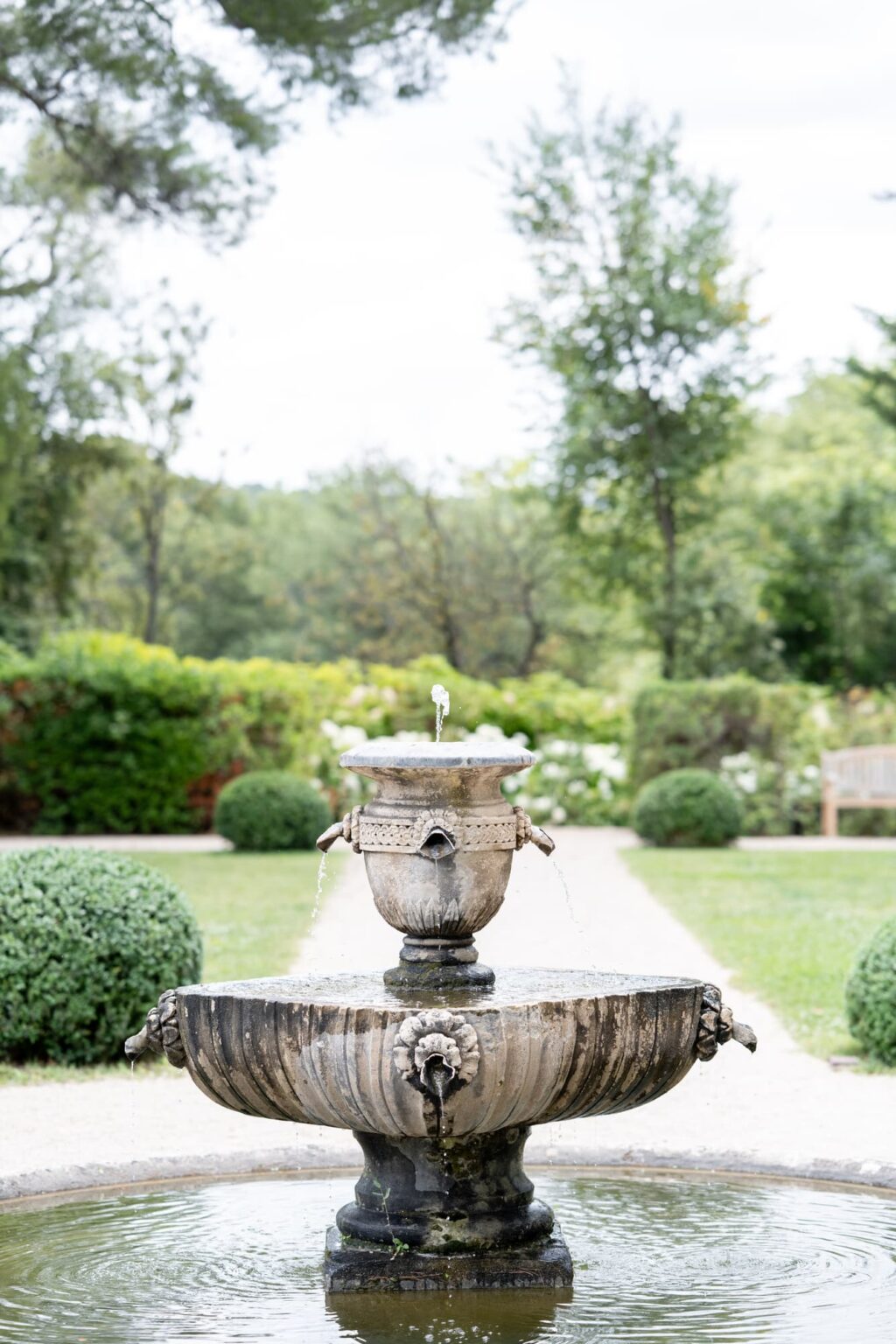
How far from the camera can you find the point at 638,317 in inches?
1047

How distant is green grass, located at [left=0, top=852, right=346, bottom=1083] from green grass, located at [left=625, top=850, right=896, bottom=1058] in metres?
2.75

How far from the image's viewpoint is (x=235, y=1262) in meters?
4.68

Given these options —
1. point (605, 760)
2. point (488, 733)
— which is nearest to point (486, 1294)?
point (488, 733)

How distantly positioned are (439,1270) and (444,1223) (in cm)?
13

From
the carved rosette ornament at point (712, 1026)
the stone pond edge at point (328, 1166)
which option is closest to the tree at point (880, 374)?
the stone pond edge at point (328, 1166)

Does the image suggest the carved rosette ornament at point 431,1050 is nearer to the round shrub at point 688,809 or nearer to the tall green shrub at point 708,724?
the round shrub at point 688,809

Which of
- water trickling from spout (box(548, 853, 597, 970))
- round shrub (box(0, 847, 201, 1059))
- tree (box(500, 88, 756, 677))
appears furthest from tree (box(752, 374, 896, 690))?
round shrub (box(0, 847, 201, 1059))

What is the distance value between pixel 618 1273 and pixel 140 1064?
383 centimetres

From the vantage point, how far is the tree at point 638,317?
26656 mm

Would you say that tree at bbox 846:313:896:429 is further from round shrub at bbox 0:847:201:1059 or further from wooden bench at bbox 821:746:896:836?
round shrub at bbox 0:847:201:1059

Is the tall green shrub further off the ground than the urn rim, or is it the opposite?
the tall green shrub

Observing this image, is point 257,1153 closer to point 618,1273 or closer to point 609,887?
point 618,1273

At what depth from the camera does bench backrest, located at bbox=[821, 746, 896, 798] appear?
20625mm

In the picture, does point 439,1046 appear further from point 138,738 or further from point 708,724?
point 708,724
